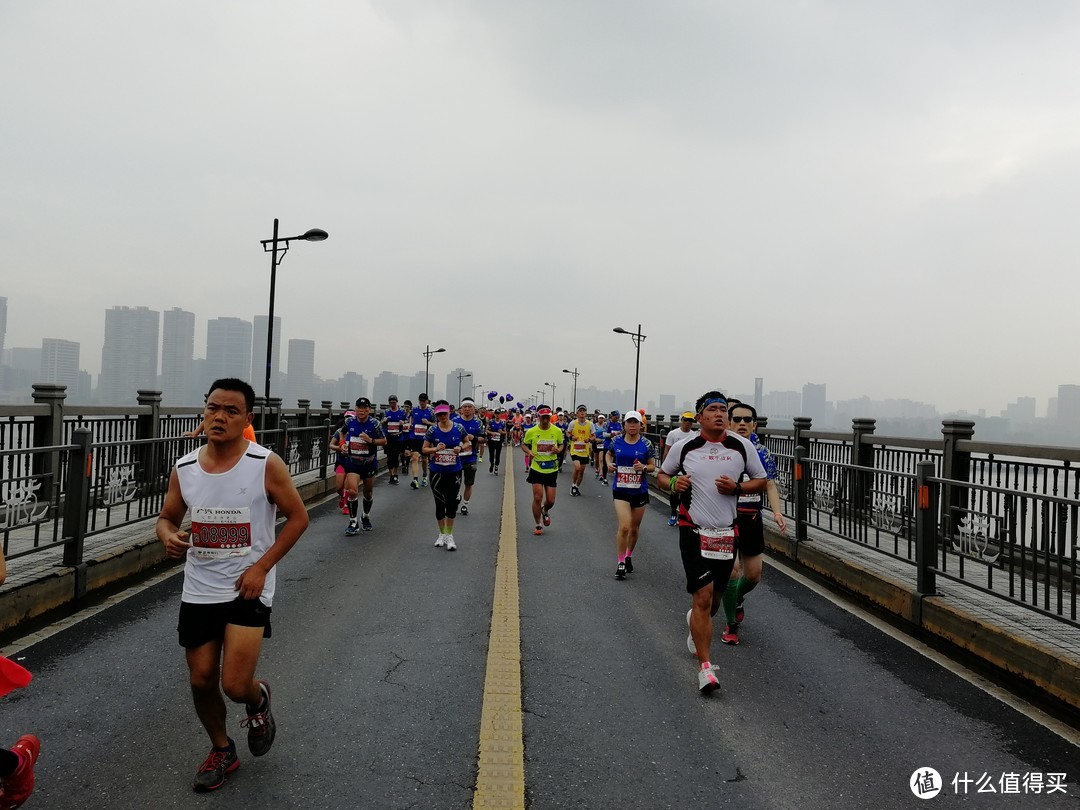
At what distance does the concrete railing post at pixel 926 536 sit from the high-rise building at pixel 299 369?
148m

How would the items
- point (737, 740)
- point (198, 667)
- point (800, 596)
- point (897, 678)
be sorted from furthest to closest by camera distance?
point (800, 596), point (897, 678), point (737, 740), point (198, 667)

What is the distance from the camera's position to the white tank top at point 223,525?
9.77ft

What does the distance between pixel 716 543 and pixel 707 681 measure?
874 mm

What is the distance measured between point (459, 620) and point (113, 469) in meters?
4.56

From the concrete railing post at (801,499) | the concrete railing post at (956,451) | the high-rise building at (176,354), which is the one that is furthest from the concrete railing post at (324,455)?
the high-rise building at (176,354)

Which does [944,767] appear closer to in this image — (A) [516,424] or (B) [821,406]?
(A) [516,424]

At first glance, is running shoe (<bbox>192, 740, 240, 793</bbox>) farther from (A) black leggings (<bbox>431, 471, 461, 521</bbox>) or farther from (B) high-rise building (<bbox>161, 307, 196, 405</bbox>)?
(B) high-rise building (<bbox>161, 307, 196, 405</bbox>)

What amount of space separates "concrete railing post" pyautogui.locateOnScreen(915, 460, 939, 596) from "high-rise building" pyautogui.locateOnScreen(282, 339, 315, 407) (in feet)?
484

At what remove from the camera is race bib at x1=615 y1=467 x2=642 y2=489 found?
→ 780 centimetres

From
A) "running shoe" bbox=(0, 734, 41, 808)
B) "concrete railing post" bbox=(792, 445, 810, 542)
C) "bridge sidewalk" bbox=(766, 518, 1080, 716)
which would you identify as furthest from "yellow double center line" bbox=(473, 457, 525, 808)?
"concrete railing post" bbox=(792, 445, 810, 542)

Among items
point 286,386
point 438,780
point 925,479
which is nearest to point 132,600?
point 438,780

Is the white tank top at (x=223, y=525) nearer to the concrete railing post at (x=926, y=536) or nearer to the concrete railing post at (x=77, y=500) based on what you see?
the concrete railing post at (x=77, y=500)

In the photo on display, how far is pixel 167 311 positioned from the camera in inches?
5103

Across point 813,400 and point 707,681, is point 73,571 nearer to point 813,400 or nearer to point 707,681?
point 707,681
